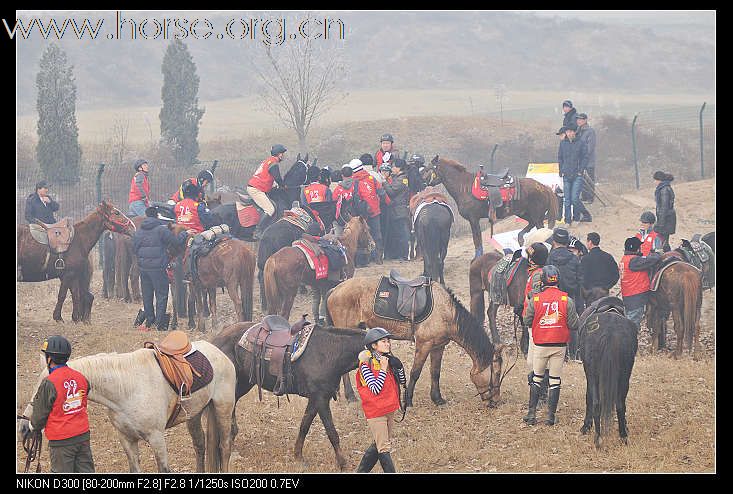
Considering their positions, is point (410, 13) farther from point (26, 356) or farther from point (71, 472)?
point (71, 472)

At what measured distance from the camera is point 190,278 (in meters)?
17.3

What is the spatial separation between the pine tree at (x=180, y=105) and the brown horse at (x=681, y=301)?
21.1 metres

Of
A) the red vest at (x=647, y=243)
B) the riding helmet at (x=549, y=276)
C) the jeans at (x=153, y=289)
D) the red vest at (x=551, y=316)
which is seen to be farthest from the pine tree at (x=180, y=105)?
the red vest at (x=551, y=316)

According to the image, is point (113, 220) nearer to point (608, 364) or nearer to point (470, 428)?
point (470, 428)

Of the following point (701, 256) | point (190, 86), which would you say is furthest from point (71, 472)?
point (190, 86)

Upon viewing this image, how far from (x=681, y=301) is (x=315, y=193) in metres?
→ 7.10

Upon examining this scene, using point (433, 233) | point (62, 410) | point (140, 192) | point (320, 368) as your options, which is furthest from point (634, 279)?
point (140, 192)

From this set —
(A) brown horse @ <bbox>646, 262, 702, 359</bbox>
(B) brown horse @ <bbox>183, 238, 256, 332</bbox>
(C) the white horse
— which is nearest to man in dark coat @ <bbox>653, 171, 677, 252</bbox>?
(A) brown horse @ <bbox>646, 262, 702, 359</bbox>

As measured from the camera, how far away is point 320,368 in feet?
36.9

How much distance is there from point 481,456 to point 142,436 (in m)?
4.13

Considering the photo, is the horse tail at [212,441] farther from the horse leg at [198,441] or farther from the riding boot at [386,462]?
the riding boot at [386,462]

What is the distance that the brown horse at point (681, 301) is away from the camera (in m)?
15.0

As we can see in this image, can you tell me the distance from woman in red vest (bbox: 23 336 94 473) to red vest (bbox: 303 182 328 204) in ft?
31.8

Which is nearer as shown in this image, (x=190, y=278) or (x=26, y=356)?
(x=26, y=356)
